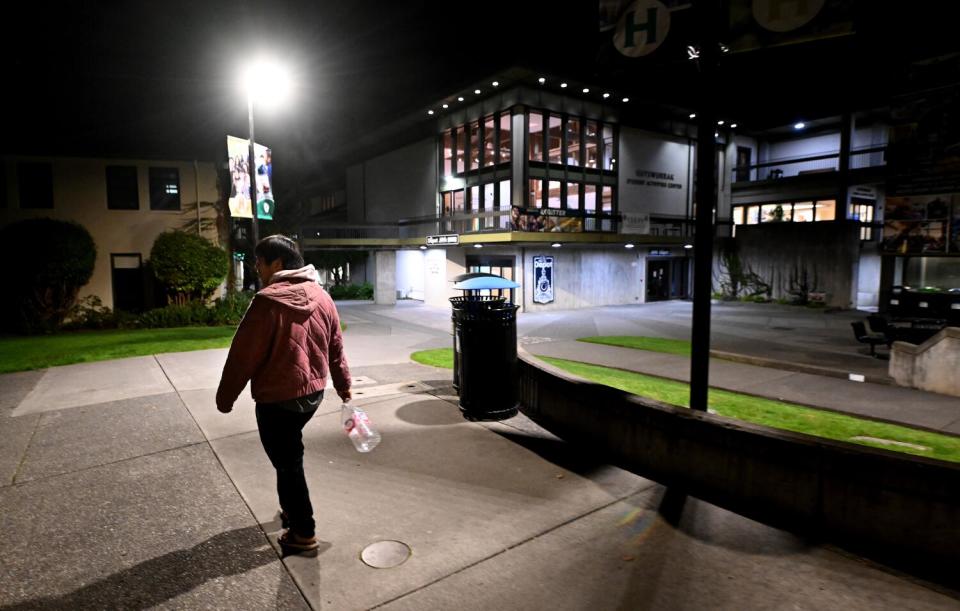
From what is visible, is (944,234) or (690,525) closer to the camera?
(690,525)

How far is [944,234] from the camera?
16.7 m

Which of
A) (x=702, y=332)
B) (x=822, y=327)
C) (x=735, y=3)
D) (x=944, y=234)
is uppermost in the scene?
(x=735, y=3)

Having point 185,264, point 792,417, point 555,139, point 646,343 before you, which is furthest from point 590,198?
point 792,417

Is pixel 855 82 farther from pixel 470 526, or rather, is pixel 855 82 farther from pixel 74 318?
pixel 74 318

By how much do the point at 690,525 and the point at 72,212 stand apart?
21.5m

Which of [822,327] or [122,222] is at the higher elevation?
[122,222]

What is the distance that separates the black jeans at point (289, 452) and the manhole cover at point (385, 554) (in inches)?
16.8

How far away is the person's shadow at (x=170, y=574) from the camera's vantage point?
10.2ft

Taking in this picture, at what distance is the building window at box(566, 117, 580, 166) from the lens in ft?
86.0

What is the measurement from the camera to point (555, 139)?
85.9 feet

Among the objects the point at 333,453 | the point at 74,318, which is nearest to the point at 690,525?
the point at 333,453

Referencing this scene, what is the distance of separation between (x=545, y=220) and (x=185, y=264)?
44.2ft

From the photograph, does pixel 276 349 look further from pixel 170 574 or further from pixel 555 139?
pixel 555 139

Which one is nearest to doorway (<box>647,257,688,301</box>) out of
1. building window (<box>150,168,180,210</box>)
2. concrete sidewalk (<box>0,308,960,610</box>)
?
building window (<box>150,168,180,210</box>)
